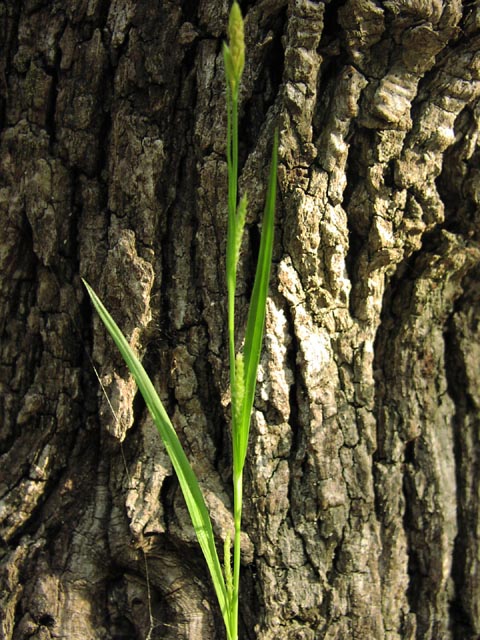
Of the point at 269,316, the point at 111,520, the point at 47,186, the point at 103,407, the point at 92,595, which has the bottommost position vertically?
the point at 92,595

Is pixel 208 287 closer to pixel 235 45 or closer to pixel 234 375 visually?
pixel 234 375

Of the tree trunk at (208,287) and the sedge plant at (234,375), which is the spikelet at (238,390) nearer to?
the sedge plant at (234,375)

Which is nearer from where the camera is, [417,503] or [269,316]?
[269,316]

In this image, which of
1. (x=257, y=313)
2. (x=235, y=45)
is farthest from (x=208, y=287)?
(x=235, y=45)

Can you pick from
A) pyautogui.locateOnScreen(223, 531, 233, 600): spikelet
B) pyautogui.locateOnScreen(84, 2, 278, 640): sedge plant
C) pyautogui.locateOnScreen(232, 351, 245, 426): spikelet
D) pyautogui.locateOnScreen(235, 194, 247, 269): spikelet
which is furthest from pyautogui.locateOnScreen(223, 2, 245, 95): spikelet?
pyautogui.locateOnScreen(223, 531, 233, 600): spikelet

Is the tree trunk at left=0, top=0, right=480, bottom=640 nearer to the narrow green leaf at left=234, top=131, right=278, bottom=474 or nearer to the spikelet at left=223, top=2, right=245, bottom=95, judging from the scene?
the narrow green leaf at left=234, top=131, right=278, bottom=474

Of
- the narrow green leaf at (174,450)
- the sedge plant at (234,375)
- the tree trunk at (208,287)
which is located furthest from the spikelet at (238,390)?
the tree trunk at (208,287)

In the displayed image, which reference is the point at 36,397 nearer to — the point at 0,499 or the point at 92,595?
the point at 0,499

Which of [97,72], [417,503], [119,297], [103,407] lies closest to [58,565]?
[103,407]
